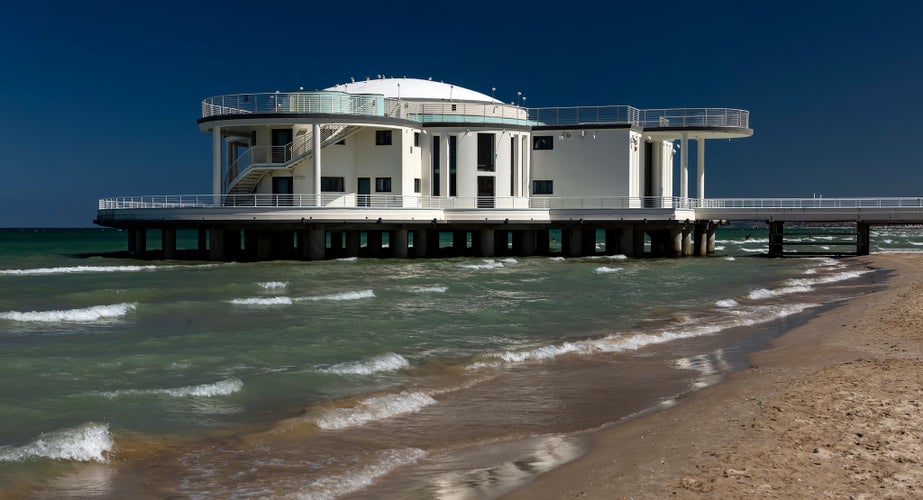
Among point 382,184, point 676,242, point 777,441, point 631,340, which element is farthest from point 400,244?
point 777,441

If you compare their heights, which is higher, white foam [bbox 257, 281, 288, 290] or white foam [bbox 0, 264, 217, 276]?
white foam [bbox 257, 281, 288, 290]

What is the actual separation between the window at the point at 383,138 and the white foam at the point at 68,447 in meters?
36.1

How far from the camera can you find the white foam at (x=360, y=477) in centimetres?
789

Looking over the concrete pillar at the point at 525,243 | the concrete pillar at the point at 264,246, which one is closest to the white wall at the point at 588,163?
the concrete pillar at the point at 525,243

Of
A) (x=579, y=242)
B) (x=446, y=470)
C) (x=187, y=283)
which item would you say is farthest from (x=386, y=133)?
(x=446, y=470)

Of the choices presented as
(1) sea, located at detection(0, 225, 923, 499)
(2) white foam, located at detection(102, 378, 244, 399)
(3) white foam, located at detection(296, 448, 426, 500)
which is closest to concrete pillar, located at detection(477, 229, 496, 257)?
(1) sea, located at detection(0, 225, 923, 499)

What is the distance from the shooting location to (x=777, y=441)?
8328mm

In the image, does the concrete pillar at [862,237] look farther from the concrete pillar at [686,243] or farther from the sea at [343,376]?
the sea at [343,376]

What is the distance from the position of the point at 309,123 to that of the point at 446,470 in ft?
116

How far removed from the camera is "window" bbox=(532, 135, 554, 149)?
47.7 meters

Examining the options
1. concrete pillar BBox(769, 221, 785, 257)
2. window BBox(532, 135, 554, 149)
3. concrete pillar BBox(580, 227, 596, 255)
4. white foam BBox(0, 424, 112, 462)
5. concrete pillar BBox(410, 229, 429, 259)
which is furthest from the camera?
concrete pillar BBox(580, 227, 596, 255)

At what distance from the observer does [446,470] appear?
27.8 ft

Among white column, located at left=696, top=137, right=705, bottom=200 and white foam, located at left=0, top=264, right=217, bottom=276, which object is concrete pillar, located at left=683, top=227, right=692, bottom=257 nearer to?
white column, located at left=696, top=137, right=705, bottom=200

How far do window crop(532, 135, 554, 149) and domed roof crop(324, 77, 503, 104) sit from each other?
159 inches
